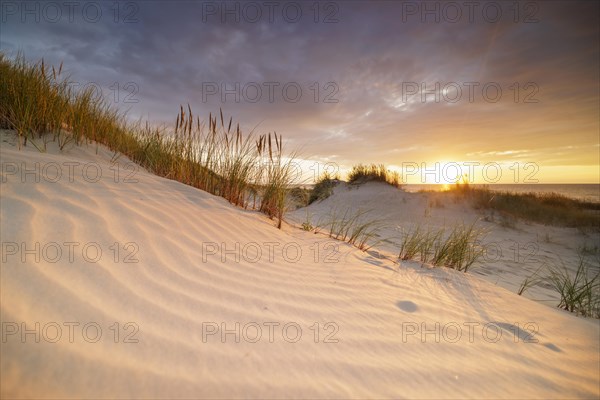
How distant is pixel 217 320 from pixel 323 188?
11.3 m

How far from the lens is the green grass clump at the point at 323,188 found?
11563 mm

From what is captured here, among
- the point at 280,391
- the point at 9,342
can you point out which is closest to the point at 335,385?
the point at 280,391

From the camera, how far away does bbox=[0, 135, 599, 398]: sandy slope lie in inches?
40.6

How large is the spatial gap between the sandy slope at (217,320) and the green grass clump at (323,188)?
9.19m

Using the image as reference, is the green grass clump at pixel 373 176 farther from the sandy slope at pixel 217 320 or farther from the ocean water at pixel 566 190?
the sandy slope at pixel 217 320

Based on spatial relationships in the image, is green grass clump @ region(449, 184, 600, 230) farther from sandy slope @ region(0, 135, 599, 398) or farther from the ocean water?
sandy slope @ region(0, 135, 599, 398)

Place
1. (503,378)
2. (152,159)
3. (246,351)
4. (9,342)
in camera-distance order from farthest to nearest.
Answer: (152,159) → (503,378) → (246,351) → (9,342)

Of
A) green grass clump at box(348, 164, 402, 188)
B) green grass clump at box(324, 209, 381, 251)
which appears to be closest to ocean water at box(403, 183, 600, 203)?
green grass clump at box(348, 164, 402, 188)

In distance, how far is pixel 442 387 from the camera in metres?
1.20

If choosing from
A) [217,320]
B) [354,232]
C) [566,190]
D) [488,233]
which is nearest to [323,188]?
[488,233]

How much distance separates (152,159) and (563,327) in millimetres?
5188

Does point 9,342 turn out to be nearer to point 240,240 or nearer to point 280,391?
point 280,391

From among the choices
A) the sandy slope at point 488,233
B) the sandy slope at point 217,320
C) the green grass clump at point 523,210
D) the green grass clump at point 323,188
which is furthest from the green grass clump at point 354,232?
the green grass clump at point 323,188

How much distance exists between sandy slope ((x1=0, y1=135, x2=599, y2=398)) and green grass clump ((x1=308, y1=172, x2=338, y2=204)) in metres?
9.19
